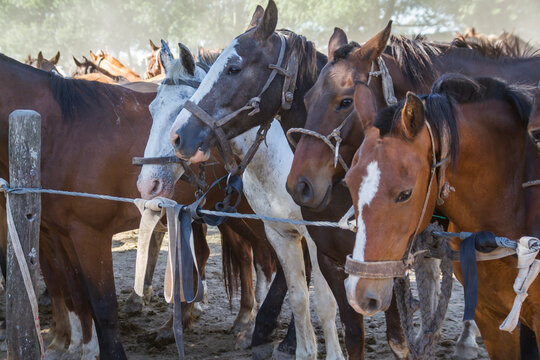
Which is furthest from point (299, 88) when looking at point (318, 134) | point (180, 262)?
point (180, 262)

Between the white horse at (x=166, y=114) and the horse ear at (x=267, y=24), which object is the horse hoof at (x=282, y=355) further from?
the horse ear at (x=267, y=24)

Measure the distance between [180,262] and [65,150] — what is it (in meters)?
1.71

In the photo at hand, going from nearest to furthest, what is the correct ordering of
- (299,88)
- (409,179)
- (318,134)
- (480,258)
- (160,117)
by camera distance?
1. (409,179)
2. (480,258)
3. (318,134)
4. (299,88)
5. (160,117)

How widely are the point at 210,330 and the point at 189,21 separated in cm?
3041

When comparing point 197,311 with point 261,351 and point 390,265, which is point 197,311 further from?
point 390,265

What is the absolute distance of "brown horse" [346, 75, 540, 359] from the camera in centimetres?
190

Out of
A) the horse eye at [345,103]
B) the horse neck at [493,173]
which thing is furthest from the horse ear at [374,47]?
the horse neck at [493,173]

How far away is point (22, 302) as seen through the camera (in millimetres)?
3254

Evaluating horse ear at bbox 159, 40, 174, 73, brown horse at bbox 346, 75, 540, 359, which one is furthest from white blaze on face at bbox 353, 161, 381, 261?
horse ear at bbox 159, 40, 174, 73

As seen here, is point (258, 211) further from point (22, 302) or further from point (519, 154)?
point (519, 154)

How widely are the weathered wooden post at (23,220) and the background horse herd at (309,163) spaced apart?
1.92 feet

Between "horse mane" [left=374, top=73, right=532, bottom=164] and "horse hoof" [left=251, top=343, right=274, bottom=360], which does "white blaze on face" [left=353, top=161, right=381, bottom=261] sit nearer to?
"horse mane" [left=374, top=73, right=532, bottom=164]

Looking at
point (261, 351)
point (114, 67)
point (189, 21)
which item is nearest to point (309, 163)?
point (261, 351)

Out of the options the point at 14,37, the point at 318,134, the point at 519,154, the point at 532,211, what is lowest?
the point at 532,211
